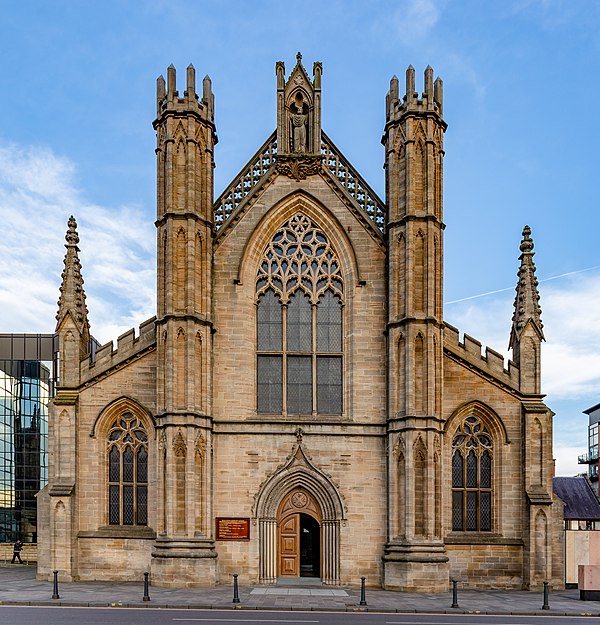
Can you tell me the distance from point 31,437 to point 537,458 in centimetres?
3342

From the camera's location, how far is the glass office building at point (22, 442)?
49.2 m

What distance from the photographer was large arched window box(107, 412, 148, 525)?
92.9 ft

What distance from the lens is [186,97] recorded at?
29.2 meters

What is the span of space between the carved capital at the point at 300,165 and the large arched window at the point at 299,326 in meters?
1.95

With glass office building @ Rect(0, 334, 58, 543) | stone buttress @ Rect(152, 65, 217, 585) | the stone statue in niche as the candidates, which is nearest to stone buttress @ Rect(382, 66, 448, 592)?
the stone statue in niche

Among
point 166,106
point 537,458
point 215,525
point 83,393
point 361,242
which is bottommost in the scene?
point 215,525

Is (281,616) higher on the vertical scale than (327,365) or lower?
lower

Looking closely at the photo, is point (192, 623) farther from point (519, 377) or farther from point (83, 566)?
point (519, 377)

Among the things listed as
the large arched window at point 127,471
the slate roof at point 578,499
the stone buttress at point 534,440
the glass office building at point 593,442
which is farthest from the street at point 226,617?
the glass office building at point 593,442

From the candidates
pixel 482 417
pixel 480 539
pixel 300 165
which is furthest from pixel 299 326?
pixel 480 539

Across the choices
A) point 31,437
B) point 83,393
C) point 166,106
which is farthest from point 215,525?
point 31,437

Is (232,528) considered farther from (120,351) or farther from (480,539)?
(480,539)

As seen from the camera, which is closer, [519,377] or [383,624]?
[383,624]

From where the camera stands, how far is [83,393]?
28.7 meters
